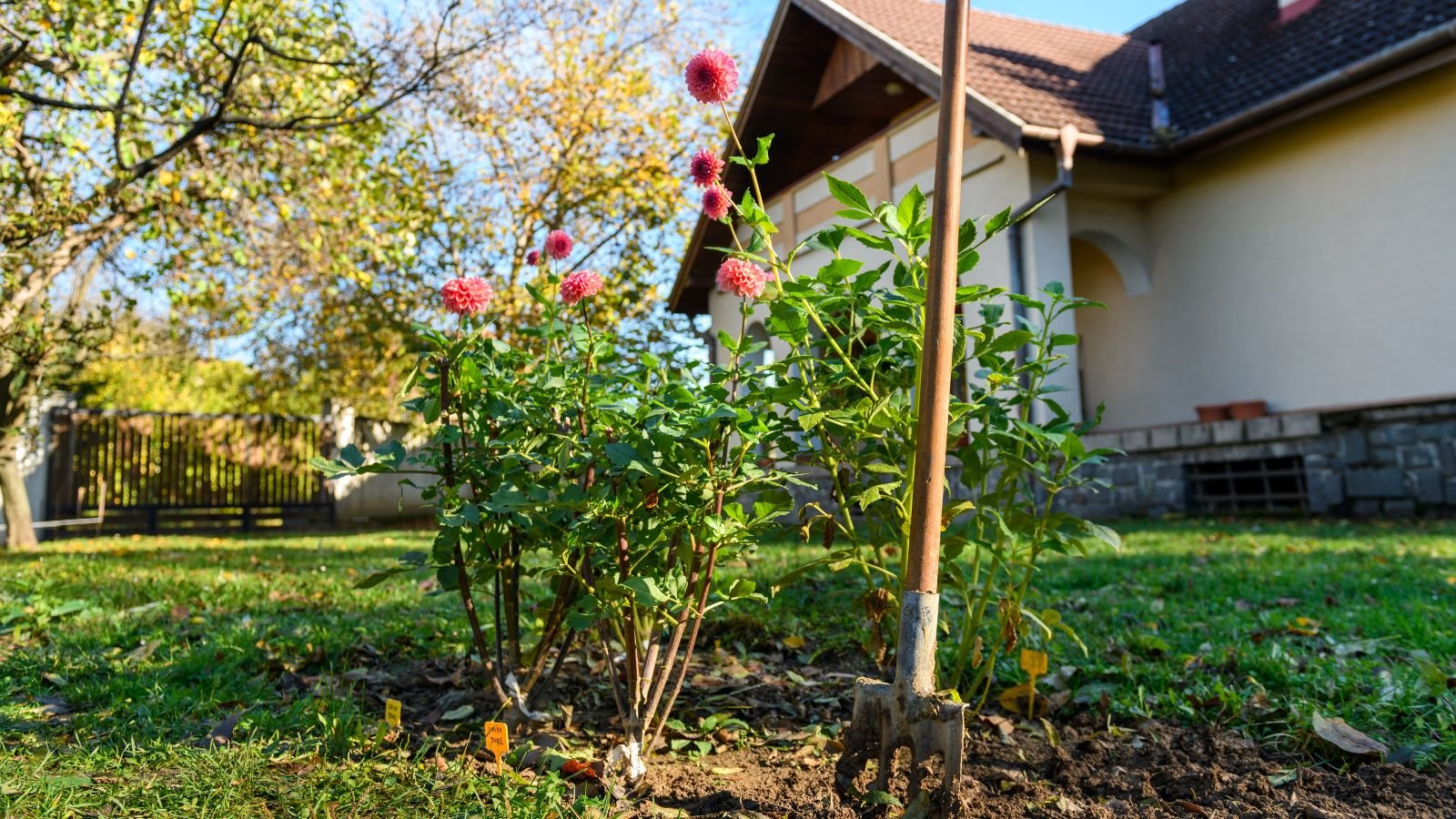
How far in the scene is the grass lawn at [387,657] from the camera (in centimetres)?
174

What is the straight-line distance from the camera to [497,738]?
5.88 feet

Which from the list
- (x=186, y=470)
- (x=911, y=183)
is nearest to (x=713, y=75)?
(x=911, y=183)

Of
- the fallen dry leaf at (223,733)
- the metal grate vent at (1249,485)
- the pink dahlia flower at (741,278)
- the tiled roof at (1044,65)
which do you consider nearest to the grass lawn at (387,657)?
the fallen dry leaf at (223,733)

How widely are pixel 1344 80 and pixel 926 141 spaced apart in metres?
3.44

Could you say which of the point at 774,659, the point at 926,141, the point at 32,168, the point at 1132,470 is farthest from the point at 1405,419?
the point at 32,168

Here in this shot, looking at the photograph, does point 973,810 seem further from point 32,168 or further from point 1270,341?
point 1270,341

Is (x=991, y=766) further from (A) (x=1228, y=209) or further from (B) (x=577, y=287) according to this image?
(A) (x=1228, y=209)

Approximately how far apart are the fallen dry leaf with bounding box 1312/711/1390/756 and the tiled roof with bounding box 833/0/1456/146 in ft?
20.9

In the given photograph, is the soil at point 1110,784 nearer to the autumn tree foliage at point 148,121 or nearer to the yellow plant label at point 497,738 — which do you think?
the yellow plant label at point 497,738

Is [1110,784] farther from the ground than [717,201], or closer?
closer

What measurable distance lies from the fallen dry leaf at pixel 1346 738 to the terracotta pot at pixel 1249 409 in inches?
283

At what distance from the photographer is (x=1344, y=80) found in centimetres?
707

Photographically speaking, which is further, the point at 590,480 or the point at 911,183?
the point at 911,183

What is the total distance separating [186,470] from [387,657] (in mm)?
11647
